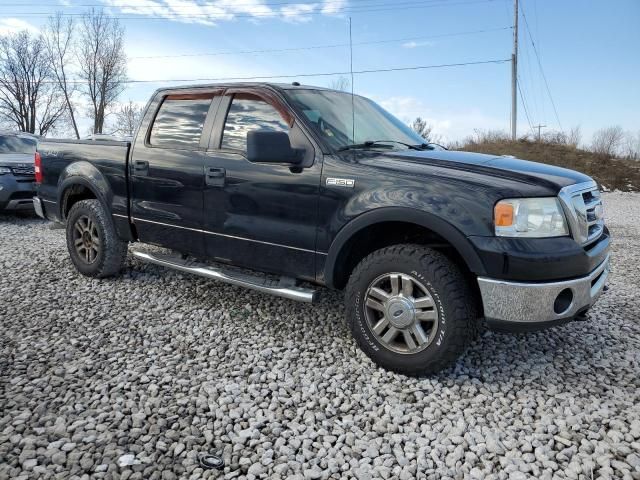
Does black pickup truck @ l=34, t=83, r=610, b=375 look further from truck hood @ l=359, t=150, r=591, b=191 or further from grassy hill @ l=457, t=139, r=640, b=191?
grassy hill @ l=457, t=139, r=640, b=191

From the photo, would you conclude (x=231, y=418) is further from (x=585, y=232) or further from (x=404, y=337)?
(x=585, y=232)

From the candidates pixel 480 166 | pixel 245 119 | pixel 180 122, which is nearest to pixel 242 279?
pixel 245 119

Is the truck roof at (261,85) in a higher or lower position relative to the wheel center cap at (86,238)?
higher

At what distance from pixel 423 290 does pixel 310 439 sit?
1.11 m

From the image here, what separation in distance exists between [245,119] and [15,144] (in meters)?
8.56

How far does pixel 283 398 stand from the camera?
288 cm

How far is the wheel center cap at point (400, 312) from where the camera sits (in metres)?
3.01

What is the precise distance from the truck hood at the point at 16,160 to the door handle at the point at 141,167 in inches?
241

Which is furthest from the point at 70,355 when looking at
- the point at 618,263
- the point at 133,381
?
the point at 618,263

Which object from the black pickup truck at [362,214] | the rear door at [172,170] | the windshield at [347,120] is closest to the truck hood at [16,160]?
the black pickup truck at [362,214]

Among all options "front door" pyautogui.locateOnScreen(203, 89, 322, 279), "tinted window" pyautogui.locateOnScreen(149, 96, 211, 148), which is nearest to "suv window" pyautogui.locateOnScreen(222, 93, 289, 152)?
"front door" pyautogui.locateOnScreen(203, 89, 322, 279)

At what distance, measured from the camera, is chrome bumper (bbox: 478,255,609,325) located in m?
2.70

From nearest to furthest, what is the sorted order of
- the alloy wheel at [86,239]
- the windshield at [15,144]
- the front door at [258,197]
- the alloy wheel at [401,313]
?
the alloy wheel at [401,313] → the front door at [258,197] → the alloy wheel at [86,239] → the windshield at [15,144]

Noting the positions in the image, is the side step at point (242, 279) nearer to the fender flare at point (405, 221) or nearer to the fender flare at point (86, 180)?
the fender flare at point (405, 221)
